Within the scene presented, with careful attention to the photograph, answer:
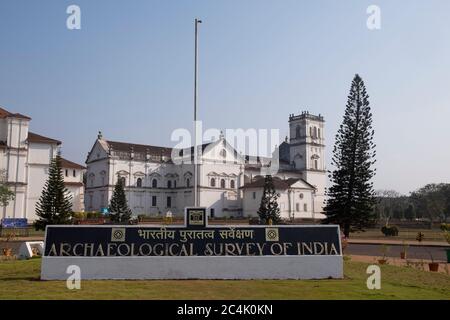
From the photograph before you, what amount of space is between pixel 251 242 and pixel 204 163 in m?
53.0

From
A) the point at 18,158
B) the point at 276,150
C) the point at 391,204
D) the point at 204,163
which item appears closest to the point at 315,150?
the point at 276,150

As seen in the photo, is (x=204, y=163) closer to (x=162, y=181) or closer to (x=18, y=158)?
(x=162, y=181)

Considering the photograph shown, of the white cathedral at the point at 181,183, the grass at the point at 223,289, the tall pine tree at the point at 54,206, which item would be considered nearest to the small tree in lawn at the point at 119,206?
the white cathedral at the point at 181,183

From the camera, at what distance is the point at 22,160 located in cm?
4666

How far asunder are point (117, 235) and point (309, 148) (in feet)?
212

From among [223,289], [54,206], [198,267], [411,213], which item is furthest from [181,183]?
[223,289]

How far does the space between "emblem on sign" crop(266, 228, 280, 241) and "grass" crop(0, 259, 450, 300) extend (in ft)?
3.89

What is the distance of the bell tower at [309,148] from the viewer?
7394 cm

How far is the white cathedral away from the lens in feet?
207

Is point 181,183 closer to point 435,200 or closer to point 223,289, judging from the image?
point 435,200

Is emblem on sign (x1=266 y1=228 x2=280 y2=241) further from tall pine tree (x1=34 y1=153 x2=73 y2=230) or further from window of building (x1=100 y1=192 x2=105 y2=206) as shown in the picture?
window of building (x1=100 y1=192 x2=105 y2=206)

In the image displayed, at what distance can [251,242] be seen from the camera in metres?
12.1

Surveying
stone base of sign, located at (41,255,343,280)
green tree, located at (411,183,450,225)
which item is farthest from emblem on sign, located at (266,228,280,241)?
green tree, located at (411,183,450,225)

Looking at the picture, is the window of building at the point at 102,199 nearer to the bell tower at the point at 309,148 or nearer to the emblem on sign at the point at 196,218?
the bell tower at the point at 309,148
